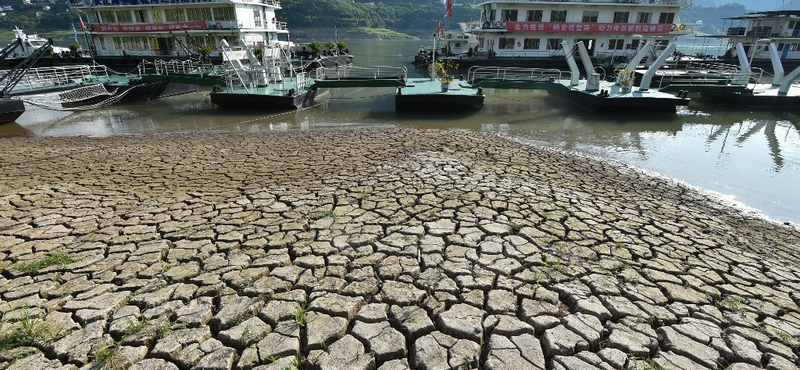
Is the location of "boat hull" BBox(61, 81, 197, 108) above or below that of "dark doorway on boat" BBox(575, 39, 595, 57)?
below

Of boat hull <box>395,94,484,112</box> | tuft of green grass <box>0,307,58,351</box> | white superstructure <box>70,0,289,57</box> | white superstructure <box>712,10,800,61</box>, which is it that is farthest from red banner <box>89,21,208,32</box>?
white superstructure <box>712,10,800,61</box>

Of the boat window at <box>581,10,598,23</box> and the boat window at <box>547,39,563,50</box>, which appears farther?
the boat window at <box>547,39,563,50</box>

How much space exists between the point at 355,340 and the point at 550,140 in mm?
11640

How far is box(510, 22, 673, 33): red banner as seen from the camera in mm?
31078

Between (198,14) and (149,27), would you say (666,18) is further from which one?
(149,27)

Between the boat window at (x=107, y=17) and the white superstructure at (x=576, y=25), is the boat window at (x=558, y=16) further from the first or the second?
A: the boat window at (x=107, y=17)

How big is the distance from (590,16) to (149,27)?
3255cm

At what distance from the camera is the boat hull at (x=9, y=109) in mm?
15016

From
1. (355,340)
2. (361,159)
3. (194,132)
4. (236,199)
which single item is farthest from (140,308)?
(194,132)

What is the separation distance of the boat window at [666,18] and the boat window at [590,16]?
5251mm

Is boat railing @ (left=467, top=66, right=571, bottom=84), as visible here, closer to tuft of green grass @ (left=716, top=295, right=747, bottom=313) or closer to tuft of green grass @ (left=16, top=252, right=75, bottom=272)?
tuft of green grass @ (left=716, top=295, right=747, bottom=313)

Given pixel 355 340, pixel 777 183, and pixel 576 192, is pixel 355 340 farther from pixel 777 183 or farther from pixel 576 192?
pixel 777 183

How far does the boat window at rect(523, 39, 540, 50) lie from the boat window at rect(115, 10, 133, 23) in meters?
29.7

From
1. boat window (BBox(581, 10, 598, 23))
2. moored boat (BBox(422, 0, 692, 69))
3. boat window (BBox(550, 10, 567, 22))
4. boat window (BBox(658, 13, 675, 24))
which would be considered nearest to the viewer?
moored boat (BBox(422, 0, 692, 69))
